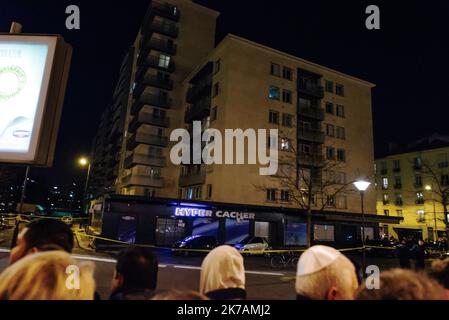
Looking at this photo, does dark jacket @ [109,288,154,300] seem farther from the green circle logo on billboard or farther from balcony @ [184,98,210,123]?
balcony @ [184,98,210,123]

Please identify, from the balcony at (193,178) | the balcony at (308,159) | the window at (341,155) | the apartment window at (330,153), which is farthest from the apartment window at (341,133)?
the balcony at (193,178)

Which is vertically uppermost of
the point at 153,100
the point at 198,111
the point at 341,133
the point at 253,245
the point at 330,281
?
the point at 153,100

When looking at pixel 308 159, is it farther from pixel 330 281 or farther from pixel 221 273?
pixel 330 281

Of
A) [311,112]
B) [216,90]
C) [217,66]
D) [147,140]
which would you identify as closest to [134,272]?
[216,90]

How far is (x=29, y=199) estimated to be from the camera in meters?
91.6

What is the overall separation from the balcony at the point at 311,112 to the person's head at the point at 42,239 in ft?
117

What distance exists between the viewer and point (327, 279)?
8.18ft

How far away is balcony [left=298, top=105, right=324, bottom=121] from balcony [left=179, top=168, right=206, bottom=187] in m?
13.5

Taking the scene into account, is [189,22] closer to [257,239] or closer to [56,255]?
[257,239]

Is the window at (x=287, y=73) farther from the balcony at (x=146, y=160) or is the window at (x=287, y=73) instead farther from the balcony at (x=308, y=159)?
the balcony at (x=146, y=160)

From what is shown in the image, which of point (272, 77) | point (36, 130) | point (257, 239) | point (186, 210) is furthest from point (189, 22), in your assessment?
point (36, 130)

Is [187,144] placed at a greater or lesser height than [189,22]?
lesser

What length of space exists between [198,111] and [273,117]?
350 inches
